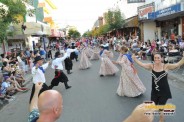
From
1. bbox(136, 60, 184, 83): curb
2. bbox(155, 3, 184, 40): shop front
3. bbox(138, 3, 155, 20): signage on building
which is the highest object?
bbox(138, 3, 155, 20): signage on building

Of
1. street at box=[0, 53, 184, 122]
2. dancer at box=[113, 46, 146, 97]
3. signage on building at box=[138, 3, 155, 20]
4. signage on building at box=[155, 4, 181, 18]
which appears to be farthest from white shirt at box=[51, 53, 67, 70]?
signage on building at box=[138, 3, 155, 20]

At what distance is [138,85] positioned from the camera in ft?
33.4

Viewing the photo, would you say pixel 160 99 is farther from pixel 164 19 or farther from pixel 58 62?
pixel 164 19

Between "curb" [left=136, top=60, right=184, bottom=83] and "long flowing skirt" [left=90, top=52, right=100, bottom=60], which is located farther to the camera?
"long flowing skirt" [left=90, top=52, right=100, bottom=60]

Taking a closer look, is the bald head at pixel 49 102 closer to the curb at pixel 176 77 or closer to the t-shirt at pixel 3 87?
the t-shirt at pixel 3 87

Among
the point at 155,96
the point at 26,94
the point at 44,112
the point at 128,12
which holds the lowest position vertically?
the point at 26,94

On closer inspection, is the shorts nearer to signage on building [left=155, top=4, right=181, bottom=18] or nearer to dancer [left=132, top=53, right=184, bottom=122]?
dancer [left=132, top=53, right=184, bottom=122]

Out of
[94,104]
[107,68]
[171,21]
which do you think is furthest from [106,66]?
[171,21]

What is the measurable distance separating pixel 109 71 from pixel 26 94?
14.9 ft

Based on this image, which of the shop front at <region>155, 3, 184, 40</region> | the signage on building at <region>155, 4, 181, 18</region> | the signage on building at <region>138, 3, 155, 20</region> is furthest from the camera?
the signage on building at <region>138, 3, 155, 20</region>

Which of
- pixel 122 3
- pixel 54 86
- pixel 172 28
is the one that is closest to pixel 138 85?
pixel 54 86

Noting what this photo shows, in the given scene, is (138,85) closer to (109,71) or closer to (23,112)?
(23,112)

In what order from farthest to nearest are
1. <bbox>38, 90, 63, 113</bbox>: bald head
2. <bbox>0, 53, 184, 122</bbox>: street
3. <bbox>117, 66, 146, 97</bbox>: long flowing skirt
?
<bbox>117, 66, 146, 97</bbox>: long flowing skirt → <bbox>0, 53, 184, 122</bbox>: street → <bbox>38, 90, 63, 113</bbox>: bald head

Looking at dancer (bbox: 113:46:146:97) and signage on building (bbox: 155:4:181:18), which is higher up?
signage on building (bbox: 155:4:181:18)
